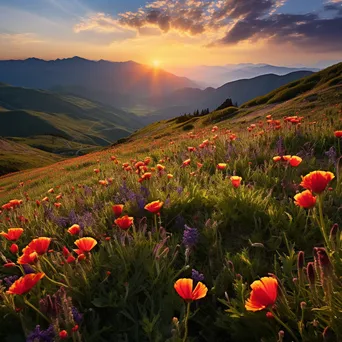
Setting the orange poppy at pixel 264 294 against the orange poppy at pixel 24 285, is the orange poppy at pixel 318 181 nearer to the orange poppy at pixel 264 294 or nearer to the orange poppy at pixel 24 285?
the orange poppy at pixel 264 294

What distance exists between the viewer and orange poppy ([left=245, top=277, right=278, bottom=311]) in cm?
158

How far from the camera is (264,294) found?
1.59 m

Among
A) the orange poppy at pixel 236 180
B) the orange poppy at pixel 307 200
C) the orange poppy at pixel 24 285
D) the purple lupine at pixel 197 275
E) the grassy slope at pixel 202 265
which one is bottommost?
the grassy slope at pixel 202 265

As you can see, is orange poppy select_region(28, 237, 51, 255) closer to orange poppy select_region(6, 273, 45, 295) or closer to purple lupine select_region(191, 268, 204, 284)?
orange poppy select_region(6, 273, 45, 295)

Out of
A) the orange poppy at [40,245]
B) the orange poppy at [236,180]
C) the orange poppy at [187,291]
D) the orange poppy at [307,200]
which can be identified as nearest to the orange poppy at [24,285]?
the orange poppy at [40,245]

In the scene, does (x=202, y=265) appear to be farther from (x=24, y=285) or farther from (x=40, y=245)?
(x=24, y=285)

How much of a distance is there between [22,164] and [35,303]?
98.4 meters

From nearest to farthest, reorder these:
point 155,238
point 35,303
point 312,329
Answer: point 312,329
point 35,303
point 155,238

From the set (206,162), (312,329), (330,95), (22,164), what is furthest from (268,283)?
(22,164)

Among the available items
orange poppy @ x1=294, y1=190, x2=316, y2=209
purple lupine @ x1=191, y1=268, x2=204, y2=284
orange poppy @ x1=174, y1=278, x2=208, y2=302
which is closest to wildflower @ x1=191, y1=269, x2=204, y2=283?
purple lupine @ x1=191, y1=268, x2=204, y2=284

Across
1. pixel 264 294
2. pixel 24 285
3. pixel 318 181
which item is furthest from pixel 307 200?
pixel 24 285

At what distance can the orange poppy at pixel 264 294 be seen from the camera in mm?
1576

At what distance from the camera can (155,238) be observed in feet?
10.7

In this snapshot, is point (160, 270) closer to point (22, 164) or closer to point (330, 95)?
point (330, 95)
